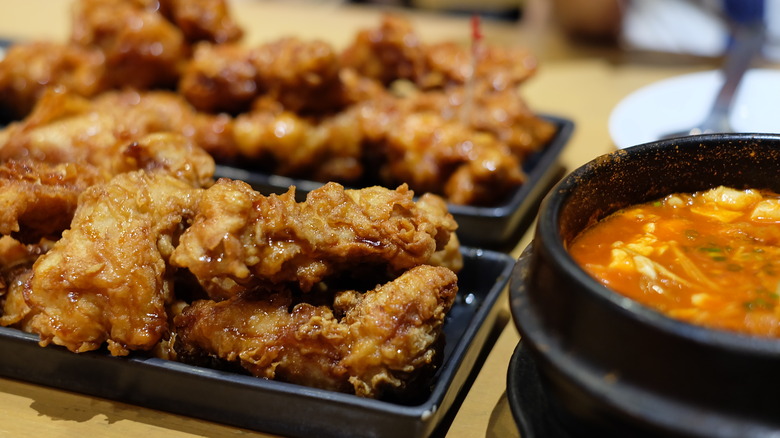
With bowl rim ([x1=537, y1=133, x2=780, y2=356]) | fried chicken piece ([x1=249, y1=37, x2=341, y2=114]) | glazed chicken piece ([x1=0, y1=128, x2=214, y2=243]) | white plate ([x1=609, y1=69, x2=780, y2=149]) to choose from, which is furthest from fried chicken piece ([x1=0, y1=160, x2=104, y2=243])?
white plate ([x1=609, y1=69, x2=780, y2=149])

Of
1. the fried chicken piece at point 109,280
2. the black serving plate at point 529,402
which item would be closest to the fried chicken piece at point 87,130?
the fried chicken piece at point 109,280

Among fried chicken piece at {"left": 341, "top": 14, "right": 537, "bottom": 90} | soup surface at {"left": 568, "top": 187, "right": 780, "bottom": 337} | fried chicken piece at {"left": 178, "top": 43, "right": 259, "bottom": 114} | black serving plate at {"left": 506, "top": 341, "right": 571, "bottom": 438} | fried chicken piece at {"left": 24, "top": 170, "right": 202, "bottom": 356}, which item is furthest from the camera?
fried chicken piece at {"left": 341, "top": 14, "right": 537, "bottom": 90}

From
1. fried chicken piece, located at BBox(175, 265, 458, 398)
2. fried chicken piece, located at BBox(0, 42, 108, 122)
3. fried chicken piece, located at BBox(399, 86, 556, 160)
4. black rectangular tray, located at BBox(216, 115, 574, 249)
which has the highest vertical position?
fried chicken piece, located at BBox(175, 265, 458, 398)

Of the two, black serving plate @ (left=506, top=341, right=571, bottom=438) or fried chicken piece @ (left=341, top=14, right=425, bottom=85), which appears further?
fried chicken piece @ (left=341, top=14, right=425, bottom=85)

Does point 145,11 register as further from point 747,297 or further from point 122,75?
point 747,297

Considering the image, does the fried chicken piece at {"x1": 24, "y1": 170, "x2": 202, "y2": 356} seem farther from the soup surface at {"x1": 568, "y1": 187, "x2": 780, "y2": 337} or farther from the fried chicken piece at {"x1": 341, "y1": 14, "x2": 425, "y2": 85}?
the fried chicken piece at {"x1": 341, "y1": 14, "x2": 425, "y2": 85}

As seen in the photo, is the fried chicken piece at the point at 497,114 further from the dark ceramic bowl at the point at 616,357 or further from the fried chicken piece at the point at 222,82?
the dark ceramic bowl at the point at 616,357

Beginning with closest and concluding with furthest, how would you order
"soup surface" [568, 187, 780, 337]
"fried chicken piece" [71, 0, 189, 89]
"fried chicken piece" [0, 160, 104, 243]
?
"soup surface" [568, 187, 780, 337] → "fried chicken piece" [0, 160, 104, 243] → "fried chicken piece" [71, 0, 189, 89]

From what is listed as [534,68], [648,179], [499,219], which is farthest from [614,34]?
[648,179]
